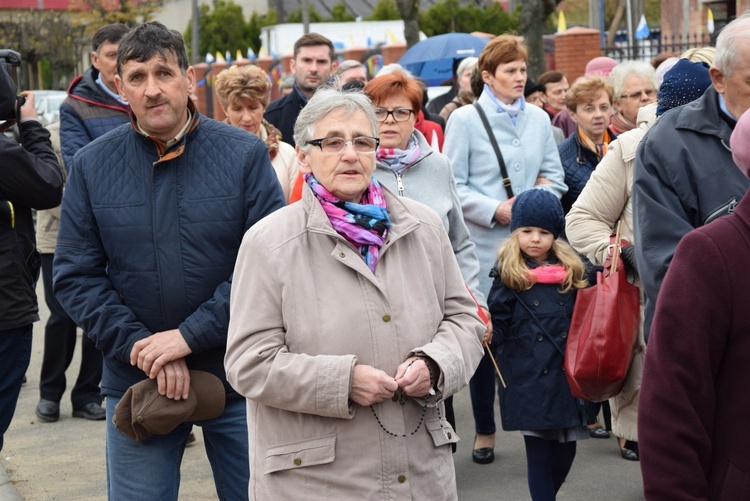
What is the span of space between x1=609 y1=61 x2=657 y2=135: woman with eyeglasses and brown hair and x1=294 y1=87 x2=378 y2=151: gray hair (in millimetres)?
3888

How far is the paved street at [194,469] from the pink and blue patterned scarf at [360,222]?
3001 mm

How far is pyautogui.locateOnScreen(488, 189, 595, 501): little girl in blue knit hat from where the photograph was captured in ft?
17.7

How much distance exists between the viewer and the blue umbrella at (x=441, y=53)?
22156mm

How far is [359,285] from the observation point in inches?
134

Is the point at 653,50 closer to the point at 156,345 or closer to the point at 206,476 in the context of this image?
the point at 206,476

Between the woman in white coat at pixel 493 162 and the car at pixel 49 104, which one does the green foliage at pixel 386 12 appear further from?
the woman in white coat at pixel 493 162

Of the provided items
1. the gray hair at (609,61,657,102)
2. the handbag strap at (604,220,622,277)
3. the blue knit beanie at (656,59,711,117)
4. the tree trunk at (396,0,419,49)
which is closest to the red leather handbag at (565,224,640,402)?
the handbag strap at (604,220,622,277)

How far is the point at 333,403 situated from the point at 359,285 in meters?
0.36

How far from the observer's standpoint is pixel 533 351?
216 inches

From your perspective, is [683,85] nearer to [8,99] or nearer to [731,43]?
[731,43]

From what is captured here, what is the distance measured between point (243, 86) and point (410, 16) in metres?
24.6

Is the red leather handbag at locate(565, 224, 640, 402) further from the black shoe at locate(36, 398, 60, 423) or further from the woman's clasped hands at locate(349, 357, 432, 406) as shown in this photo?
the black shoe at locate(36, 398, 60, 423)

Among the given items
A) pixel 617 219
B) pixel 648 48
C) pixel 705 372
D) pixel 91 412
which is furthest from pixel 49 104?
pixel 705 372

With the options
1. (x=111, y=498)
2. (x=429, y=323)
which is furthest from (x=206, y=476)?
(x=429, y=323)
